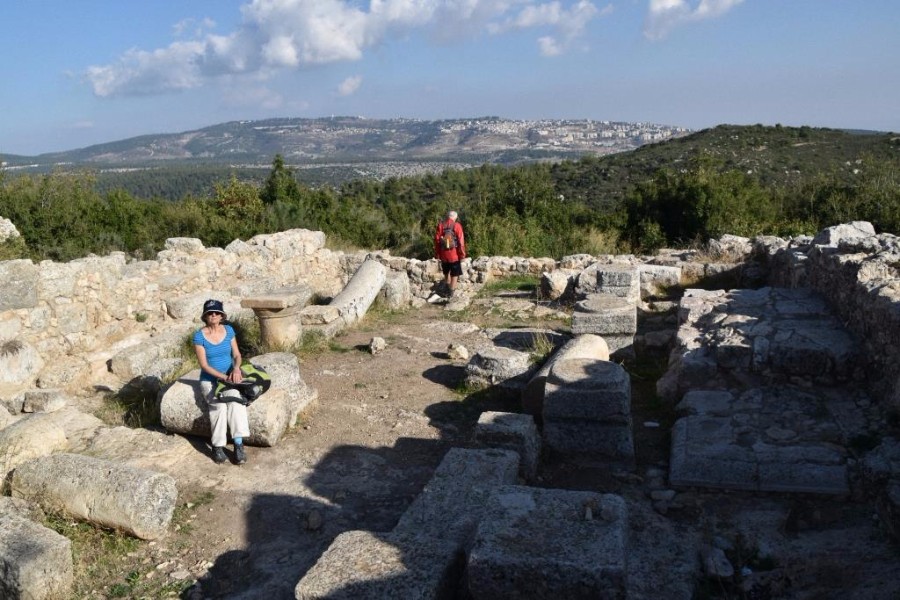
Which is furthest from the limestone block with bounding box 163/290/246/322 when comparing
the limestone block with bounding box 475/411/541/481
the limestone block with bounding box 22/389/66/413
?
the limestone block with bounding box 475/411/541/481

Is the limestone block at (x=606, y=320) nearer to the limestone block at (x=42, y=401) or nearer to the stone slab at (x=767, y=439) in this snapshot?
the stone slab at (x=767, y=439)

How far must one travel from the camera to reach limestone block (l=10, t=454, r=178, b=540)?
4297 millimetres

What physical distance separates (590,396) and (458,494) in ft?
5.25

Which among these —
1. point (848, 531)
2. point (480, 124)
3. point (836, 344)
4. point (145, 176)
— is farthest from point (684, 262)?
point (480, 124)

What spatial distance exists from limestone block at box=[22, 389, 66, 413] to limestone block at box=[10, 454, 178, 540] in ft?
5.99

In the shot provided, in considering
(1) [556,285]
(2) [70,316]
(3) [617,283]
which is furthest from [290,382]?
(1) [556,285]

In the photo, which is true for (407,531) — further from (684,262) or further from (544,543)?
(684,262)

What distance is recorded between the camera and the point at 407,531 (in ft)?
12.3

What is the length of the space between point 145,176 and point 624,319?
7126 centimetres

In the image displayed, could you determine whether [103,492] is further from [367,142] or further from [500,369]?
[367,142]

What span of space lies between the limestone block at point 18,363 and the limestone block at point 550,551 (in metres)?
5.77

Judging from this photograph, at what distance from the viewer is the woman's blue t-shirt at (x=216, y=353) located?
217 inches

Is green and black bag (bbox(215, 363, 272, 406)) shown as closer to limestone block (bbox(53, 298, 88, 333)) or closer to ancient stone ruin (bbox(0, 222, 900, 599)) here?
ancient stone ruin (bbox(0, 222, 900, 599))

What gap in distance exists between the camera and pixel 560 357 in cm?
639
